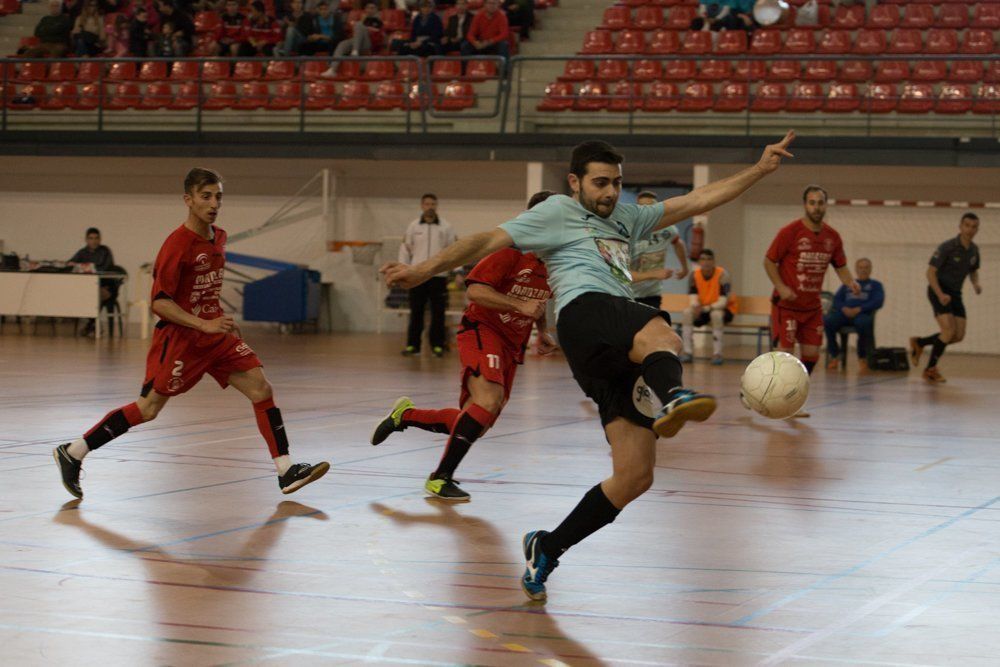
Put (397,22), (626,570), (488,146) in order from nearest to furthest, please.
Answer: (626,570)
(488,146)
(397,22)

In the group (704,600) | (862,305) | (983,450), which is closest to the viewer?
(704,600)

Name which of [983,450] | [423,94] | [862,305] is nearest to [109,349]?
[423,94]

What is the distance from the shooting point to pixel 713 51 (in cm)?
2325

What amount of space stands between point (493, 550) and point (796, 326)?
682 cm

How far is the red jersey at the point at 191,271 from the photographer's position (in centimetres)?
663

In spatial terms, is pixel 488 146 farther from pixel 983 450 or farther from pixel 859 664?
pixel 859 664

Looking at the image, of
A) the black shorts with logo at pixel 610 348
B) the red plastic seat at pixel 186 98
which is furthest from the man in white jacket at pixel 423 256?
the black shorts with logo at pixel 610 348

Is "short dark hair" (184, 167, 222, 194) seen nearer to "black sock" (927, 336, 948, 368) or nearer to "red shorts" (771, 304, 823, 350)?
"red shorts" (771, 304, 823, 350)

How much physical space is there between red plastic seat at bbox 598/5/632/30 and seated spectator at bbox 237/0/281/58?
20.7ft

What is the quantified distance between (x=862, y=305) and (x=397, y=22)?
1157 cm

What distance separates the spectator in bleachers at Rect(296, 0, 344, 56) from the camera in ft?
80.9

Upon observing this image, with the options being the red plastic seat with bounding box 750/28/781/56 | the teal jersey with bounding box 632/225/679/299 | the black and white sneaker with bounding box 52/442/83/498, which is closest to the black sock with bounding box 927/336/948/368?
the teal jersey with bounding box 632/225/679/299

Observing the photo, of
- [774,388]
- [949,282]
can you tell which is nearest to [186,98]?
[949,282]

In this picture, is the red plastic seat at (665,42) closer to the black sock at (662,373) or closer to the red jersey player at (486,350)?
the red jersey player at (486,350)
